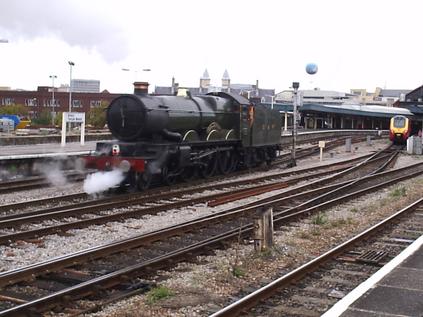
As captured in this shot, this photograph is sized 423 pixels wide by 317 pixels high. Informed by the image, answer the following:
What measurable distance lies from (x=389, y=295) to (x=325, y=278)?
4.72 ft

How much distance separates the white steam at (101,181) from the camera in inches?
576

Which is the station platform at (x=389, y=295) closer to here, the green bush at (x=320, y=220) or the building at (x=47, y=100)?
the green bush at (x=320, y=220)

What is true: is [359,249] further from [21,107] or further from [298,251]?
[21,107]

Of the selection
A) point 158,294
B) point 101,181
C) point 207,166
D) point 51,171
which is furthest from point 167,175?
point 158,294

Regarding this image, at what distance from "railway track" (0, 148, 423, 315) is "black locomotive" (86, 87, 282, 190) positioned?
401cm

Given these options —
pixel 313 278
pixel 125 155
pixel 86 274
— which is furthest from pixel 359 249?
pixel 125 155

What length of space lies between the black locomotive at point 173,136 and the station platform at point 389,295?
8.62 meters

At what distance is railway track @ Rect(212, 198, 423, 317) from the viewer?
6.24 metres

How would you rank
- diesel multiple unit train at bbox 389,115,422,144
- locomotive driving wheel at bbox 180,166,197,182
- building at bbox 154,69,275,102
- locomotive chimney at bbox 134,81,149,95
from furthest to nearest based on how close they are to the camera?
diesel multiple unit train at bbox 389,115,422,144, building at bbox 154,69,275,102, locomotive driving wheel at bbox 180,166,197,182, locomotive chimney at bbox 134,81,149,95

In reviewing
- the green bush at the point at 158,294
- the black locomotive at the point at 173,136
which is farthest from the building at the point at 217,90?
the green bush at the point at 158,294

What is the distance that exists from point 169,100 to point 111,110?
5.64 feet

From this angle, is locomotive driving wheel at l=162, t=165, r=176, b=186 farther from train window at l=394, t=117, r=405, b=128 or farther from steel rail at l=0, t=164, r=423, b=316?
train window at l=394, t=117, r=405, b=128

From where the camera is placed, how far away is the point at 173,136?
1627 cm

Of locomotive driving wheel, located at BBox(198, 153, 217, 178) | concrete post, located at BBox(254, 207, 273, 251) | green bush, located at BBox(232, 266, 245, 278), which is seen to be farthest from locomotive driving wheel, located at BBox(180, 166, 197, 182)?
green bush, located at BBox(232, 266, 245, 278)
